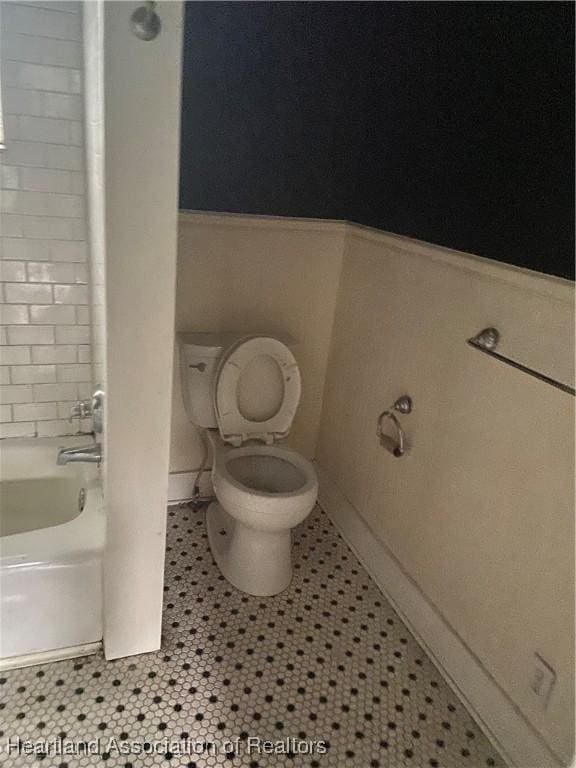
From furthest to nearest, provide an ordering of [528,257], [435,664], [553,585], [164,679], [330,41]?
[330,41], [435,664], [164,679], [528,257], [553,585]

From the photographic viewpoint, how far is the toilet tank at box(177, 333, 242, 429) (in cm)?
209

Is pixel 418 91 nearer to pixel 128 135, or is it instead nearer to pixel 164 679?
pixel 128 135

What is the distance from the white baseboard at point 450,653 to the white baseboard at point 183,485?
0.58 meters

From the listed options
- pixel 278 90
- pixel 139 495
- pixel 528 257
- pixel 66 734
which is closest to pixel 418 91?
pixel 278 90

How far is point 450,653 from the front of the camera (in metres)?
1.76

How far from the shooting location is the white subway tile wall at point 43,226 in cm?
175

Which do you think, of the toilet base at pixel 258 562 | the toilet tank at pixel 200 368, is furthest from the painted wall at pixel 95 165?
the toilet base at pixel 258 562

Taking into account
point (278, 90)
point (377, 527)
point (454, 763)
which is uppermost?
point (278, 90)

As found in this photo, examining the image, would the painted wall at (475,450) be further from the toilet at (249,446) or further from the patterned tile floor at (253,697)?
the toilet at (249,446)

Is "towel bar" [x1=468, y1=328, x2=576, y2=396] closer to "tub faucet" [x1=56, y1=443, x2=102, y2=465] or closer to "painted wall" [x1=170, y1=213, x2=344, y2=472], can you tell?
"painted wall" [x1=170, y1=213, x2=344, y2=472]

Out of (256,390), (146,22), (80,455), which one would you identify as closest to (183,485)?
(256,390)

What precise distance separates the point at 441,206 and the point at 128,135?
1061 millimetres

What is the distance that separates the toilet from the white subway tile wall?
0.43 m

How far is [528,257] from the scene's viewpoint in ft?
4.89
